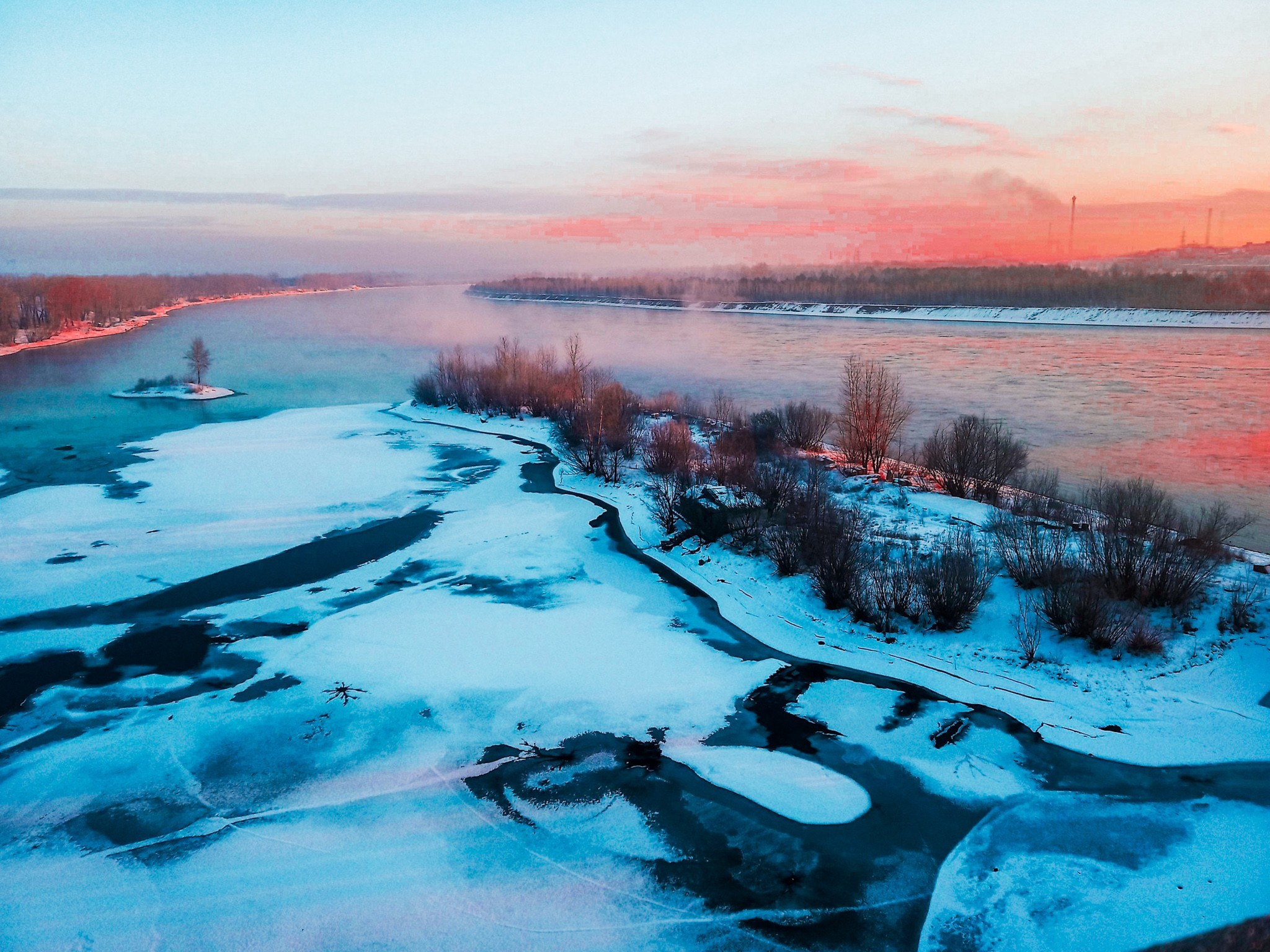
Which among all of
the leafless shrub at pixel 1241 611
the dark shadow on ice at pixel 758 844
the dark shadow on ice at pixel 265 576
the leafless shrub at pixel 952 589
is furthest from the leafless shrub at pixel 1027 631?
the dark shadow on ice at pixel 265 576

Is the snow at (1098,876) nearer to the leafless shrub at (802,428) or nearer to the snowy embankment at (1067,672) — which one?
the snowy embankment at (1067,672)

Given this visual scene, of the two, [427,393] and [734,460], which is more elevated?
[427,393]

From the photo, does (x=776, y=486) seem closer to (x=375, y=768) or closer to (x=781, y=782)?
(x=781, y=782)

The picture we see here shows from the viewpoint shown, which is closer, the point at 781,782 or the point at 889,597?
the point at 781,782

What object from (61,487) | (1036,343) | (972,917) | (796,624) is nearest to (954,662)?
(796,624)

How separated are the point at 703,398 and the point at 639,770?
28.4 metres

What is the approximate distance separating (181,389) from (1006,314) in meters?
63.2

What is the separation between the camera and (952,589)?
1209 cm

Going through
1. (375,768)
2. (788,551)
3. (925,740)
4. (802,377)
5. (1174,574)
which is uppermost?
(802,377)

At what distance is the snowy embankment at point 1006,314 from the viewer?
55.3m

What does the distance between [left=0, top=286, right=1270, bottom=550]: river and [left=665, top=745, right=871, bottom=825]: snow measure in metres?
13.2

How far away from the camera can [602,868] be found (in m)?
7.44

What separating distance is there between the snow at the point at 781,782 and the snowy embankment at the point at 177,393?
132ft

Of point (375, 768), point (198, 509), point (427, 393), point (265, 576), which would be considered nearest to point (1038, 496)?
point (375, 768)
